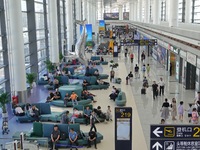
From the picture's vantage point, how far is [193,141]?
7.09 m

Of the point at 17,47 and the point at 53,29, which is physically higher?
the point at 53,29

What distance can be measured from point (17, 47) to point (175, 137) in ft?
48.1

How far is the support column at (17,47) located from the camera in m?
19.7

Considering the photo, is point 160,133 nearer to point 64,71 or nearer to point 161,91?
point 161,91

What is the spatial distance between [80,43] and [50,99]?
7195mm

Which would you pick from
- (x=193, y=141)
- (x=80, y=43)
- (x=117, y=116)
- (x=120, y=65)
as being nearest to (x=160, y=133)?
(x=193, y=141)

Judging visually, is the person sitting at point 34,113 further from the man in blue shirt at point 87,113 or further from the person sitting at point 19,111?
the man in blue shirt at point 87,113

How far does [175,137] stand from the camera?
278 inches

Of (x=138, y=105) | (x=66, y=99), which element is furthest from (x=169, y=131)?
(x=66, y=99)

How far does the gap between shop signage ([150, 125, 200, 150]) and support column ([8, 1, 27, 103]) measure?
14459 millimetres

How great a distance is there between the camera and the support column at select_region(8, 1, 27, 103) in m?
19.7

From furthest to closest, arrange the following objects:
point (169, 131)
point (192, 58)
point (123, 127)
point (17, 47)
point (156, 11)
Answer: point (156, 11), point (17, 47), point (192, 58), point (123, 127), point (169, 131)

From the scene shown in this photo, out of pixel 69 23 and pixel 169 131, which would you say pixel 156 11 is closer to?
pixel 69 23

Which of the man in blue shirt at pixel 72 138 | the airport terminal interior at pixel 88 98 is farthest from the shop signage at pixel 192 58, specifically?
Answer: the man in blue shirt at pixel 72 138
